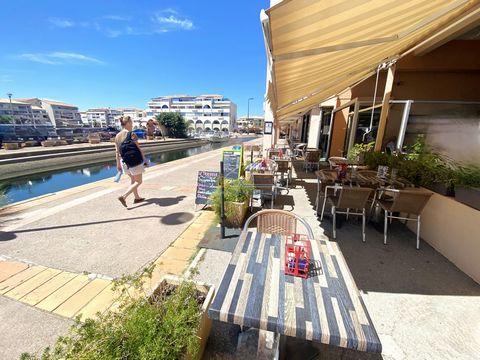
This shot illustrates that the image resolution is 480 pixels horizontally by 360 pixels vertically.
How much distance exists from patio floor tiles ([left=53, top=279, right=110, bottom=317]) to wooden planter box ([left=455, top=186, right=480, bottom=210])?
14.5 feet

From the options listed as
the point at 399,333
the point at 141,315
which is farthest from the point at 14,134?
the point at 399,333

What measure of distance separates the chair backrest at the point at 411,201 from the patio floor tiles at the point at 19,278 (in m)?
4.86

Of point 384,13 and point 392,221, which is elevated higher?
point 384,13

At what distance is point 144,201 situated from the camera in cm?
493

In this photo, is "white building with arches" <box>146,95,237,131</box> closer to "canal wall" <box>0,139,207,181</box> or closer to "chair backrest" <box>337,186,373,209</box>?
"canal wall" <box>0,139,207,181</box>

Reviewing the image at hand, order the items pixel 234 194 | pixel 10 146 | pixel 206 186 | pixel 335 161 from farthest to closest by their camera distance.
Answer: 1. pixel 10 146
2. pixel 335 161
3. pixel 206 186
4. pixel 234 194

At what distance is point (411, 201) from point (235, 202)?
2.66 m

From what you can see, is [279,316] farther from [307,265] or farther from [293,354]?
[293,354]

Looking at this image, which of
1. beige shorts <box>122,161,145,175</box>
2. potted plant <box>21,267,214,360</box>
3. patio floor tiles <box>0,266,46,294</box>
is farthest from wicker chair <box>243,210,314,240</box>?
beige shorts <box>122,161,145,175</box>

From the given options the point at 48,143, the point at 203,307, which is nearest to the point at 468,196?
the point at 203,307

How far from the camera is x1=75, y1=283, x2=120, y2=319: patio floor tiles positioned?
197 centimetres

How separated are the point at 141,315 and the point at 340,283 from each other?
126 centimetres

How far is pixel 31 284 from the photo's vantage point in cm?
233

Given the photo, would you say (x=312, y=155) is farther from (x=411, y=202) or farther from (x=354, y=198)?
(x=411, y=202)
